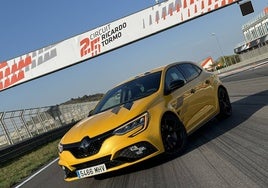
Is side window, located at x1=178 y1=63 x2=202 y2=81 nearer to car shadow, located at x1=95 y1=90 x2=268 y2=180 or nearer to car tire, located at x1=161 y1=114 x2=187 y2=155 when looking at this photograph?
car shadow, located at x1=95 y1=90 x2=268 y2=180

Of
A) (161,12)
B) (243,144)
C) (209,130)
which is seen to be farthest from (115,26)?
(243,144)

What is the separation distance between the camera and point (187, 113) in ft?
26.3

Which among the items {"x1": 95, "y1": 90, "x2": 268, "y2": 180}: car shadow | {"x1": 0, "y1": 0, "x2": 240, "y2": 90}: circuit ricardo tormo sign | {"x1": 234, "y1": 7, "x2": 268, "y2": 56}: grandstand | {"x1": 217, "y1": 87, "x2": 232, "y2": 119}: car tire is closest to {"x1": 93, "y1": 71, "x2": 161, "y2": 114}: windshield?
{"x1": 95, "y1": 90, "x2": 268, "y2": 180}: car shadow

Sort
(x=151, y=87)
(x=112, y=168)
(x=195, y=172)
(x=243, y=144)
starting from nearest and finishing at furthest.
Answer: (x=195, y=172) → (x=112, y=168) → (x=243, y=144) → (x=151, y=87)

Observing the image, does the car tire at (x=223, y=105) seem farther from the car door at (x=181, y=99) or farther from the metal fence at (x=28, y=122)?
the metal fence at (x=28, y=122)

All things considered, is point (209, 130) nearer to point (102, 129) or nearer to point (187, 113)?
point (187, 113)

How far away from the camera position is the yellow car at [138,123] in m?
6.46

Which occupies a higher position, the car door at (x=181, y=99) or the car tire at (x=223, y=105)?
the car door at (x=181, y=99)

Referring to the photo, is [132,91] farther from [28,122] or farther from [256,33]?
[256,33]

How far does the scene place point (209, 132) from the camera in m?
8.88

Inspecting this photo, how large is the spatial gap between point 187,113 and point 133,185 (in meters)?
2.31

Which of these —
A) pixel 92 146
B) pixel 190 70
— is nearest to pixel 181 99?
pixel 190 70

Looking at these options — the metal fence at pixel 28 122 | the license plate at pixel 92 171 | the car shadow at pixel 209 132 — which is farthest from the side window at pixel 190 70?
the metal fence at pixel 28 122

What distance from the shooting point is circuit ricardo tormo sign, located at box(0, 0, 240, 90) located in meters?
28.2
